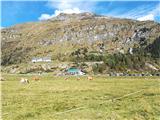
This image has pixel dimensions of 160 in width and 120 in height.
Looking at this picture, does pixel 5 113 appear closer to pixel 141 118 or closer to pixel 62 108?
pixel 62 108

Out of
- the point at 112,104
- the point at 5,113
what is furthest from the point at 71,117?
the point at 112,104

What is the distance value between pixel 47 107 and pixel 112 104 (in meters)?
5.74

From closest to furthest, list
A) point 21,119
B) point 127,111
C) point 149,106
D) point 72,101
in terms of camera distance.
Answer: point 21,119, point 127,111, point 149,106, point 72,101

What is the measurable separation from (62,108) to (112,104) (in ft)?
15.4

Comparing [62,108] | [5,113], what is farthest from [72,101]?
[5,113]

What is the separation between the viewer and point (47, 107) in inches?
972

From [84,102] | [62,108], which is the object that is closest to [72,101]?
[84,102]

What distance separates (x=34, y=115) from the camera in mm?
21578

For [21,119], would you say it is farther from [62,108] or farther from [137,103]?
[137,103]

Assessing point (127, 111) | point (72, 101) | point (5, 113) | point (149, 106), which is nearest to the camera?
point (5, 113)

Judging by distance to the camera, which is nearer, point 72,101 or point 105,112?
point 105,112

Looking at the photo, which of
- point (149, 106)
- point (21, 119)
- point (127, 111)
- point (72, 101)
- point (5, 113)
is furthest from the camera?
point (72, 101)

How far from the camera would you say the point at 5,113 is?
21.8 meters

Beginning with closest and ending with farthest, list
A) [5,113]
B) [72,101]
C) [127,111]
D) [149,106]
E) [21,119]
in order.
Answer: [21,119]
[5,113]
[127,111]
[149,106]
[72,101]
